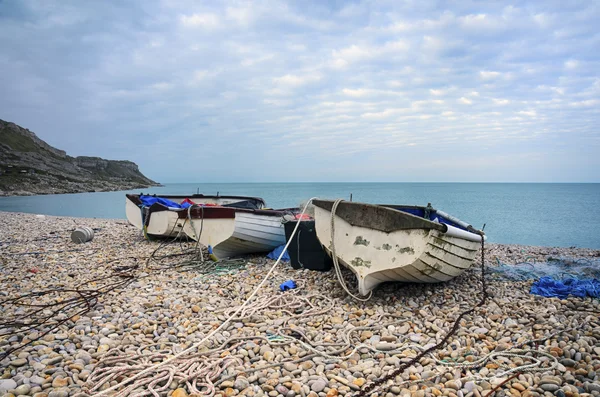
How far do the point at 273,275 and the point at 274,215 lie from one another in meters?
1.95

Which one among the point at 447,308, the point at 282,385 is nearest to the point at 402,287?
the point at 447,308

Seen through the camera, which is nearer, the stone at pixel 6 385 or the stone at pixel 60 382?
the stone at pixel 6 385

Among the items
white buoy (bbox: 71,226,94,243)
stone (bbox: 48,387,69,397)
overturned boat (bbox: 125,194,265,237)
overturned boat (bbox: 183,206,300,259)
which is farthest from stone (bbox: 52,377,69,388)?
white buoy (bbox: 71,226,94,243)

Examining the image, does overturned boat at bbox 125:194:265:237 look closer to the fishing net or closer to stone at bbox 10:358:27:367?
stone at bbox 10:358:27:367

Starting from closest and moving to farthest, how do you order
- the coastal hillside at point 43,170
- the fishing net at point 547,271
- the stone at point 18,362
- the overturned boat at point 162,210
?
the stone at point 18,362 → the fishing net at point 547,271 → the overturned boat at point 162,210 → the coastal hillside at point 43,170

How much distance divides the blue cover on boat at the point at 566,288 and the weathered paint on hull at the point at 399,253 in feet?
4.07

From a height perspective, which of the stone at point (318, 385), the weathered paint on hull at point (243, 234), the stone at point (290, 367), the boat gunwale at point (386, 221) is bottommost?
the stone at point (290, 367)

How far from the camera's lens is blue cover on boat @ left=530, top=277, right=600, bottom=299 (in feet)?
18.7

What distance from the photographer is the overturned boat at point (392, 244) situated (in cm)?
521

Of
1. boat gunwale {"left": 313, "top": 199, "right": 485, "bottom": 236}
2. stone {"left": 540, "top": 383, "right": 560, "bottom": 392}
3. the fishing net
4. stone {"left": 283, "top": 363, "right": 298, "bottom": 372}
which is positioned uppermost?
boat gunwale {"left": 313, "top": 199, "right": 485, "bottom": 236}

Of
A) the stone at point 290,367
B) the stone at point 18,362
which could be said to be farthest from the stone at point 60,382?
the stone at point 290,367

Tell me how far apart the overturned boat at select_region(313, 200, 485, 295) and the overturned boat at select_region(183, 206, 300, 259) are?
300cm

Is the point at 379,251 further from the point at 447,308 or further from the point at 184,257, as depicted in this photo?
the point at 184,257

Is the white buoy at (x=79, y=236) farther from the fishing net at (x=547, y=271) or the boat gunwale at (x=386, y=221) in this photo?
the fishing net at (x=547, y=271)
